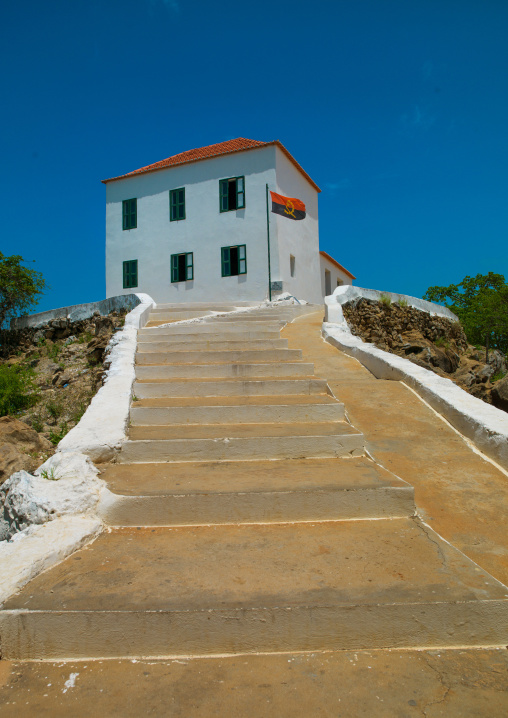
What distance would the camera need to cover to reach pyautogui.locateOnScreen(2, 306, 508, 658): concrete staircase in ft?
7.18

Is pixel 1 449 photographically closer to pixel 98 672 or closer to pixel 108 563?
pixel 108 563

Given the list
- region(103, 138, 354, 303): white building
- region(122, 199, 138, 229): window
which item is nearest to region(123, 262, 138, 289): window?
region(103, 138, 354, 303): white building

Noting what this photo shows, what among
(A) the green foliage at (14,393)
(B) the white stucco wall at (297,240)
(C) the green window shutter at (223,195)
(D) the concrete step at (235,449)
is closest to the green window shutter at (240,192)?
(C) the green window shutter at (223,195)

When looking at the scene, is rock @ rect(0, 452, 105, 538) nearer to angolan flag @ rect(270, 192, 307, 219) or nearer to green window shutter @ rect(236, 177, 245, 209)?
angolan flag @ rect(270, 192, 307, 219)

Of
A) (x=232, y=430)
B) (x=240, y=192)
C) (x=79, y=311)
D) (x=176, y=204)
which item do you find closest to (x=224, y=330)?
(x=232, y=430)

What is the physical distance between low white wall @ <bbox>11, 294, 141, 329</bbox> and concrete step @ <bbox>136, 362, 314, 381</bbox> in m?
7.58

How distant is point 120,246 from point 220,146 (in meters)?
5.86

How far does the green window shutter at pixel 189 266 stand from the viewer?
1962 cm

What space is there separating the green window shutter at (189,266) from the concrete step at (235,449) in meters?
16.2

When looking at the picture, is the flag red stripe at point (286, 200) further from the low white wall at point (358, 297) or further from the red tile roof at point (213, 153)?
the low white wall at point (358, 297)

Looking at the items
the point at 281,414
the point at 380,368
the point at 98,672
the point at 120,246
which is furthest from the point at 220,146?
the point at 98,672

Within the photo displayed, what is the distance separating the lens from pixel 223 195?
1922 cm

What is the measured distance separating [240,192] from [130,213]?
202 inches

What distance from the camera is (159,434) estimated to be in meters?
4.19
